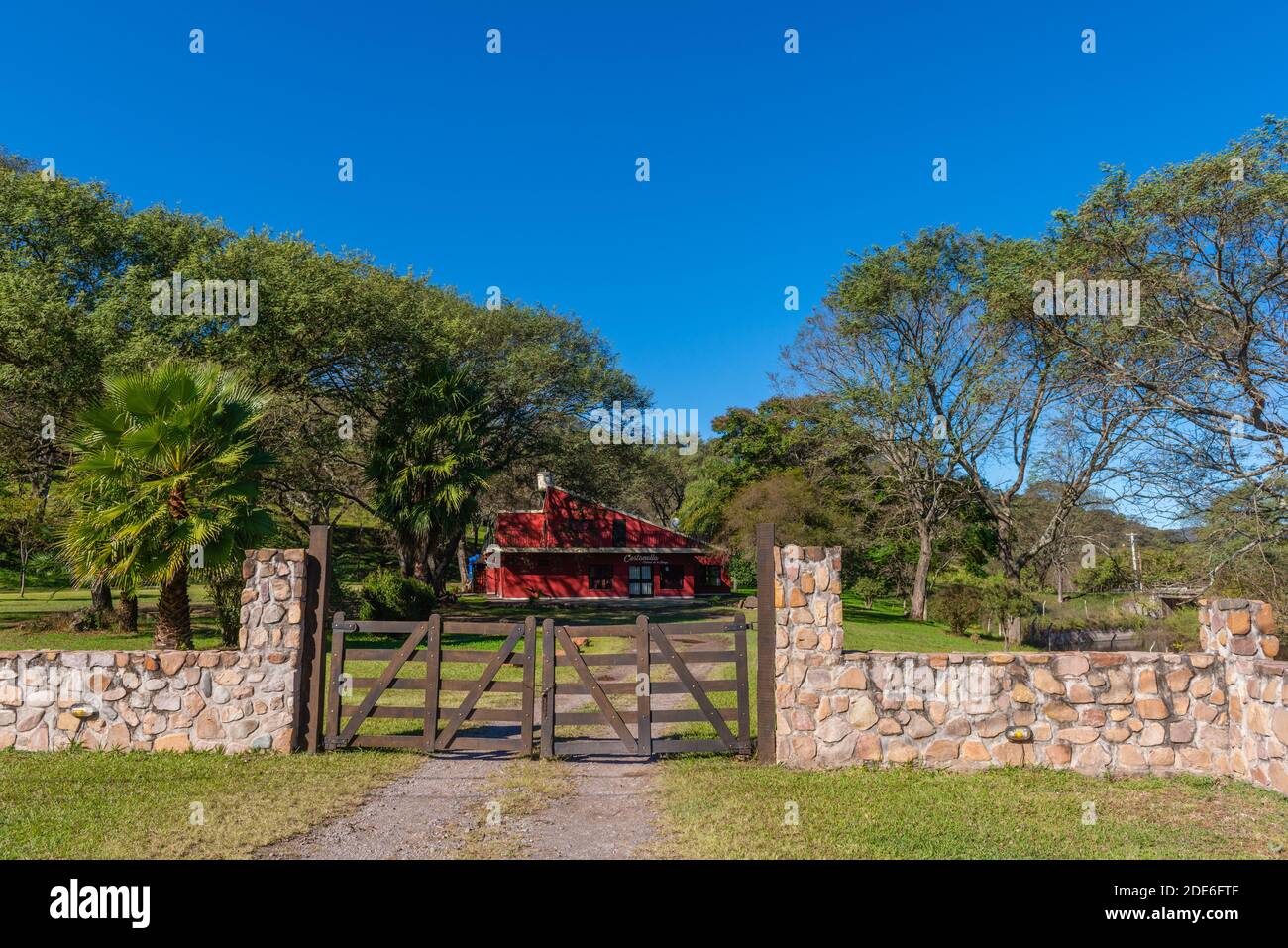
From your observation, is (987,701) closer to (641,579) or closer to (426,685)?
(426,685)

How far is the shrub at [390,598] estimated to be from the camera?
24.7m

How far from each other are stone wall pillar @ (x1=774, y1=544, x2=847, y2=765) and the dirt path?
5.08ft

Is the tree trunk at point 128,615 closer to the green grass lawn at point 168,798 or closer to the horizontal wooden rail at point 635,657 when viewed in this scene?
the green grass lawn at point 168,798

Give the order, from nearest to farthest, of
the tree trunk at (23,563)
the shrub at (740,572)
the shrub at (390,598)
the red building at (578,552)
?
1. the shrub at (390,598)
2. the tree trunk at (23,563)
3. the red building at (578,552)
4. the shrub at (740,572)

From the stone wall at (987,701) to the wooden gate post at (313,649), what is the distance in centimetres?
501

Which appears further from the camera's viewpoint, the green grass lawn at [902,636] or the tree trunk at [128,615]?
the green grass lawn at [902,636]

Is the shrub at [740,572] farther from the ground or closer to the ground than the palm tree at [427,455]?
closer to the ground

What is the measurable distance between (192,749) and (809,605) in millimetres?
6864

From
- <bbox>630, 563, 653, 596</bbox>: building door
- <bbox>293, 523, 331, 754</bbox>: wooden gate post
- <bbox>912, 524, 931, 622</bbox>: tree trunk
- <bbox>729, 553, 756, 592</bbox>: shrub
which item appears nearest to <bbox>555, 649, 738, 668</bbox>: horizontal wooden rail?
<bbox>293, 523, 331, 754</bbox>: wooden gate post

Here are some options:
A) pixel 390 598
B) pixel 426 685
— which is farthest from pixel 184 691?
pixel 390 598

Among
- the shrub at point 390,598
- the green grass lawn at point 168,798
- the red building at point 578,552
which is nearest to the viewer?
the green grass lawn at point 168,798

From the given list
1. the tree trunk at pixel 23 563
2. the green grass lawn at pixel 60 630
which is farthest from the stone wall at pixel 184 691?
the tree trunk at pixel 23 563
